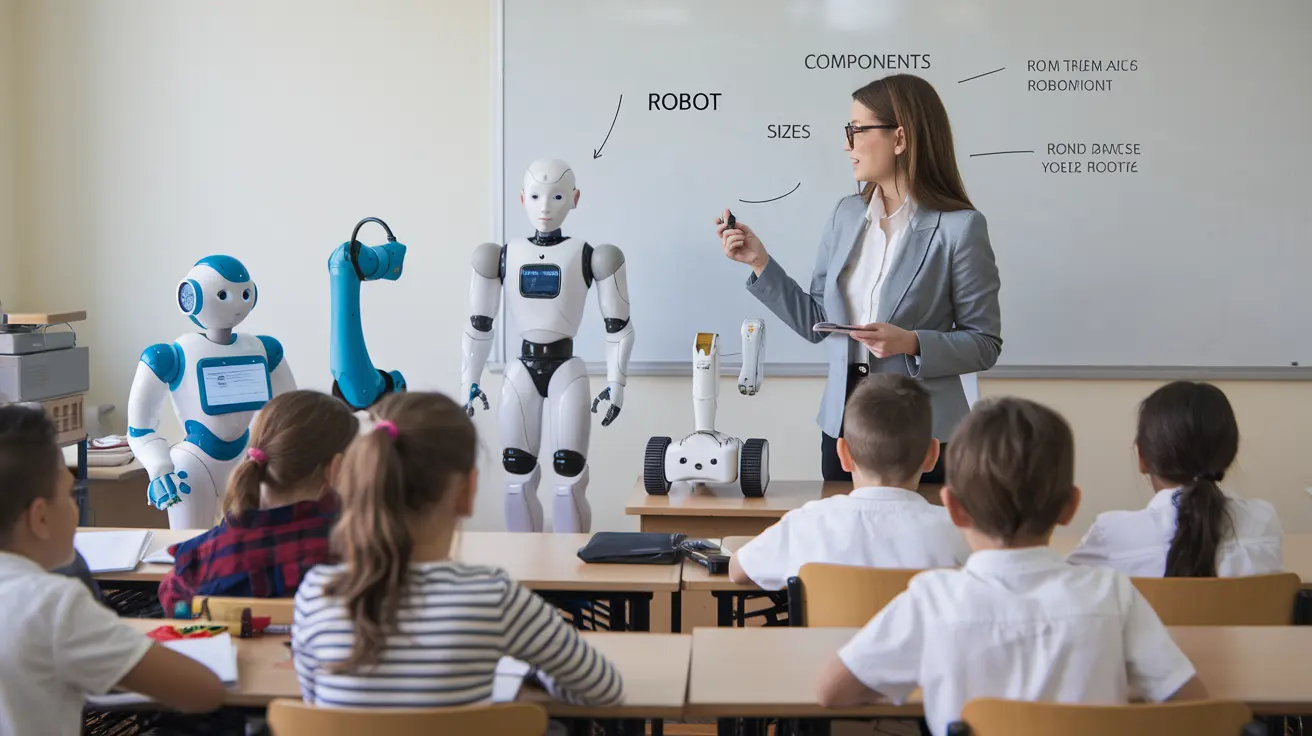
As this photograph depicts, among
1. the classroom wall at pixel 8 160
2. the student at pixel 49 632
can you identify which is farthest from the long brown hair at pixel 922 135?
the classroom wall at pixel 8 160

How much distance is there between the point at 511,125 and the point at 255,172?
99 cm

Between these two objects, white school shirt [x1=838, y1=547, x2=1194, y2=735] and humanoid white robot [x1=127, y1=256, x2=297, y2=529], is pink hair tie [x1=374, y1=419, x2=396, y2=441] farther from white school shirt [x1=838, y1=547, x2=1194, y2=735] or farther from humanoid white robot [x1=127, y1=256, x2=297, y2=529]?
humanoid white robot [x1=127, y1=256, x2=297, y2=529]

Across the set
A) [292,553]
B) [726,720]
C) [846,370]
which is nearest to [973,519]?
[726,720]

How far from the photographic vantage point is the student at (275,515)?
6.50 ft

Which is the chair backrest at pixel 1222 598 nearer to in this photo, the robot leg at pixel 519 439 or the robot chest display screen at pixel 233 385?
the robot leg at pixel 519 439

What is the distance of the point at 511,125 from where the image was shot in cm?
421

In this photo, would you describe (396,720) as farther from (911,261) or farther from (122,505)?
(122,505)

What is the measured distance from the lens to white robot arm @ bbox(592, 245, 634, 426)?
3.64m

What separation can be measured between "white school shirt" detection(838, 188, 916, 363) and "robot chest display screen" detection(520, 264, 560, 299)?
944mm

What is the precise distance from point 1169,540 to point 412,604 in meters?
1.38

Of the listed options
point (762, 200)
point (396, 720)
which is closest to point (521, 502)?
point (762, 200)

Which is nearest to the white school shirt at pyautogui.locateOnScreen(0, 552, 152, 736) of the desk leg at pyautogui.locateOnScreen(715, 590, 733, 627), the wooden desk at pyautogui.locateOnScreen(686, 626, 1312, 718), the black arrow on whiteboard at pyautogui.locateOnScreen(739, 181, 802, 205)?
the wooden desk at pyautogui.locateOnScreen(686, 626, 1312, 718)

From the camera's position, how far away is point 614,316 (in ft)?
12.0

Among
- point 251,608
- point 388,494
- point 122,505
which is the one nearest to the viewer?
point 388,494
